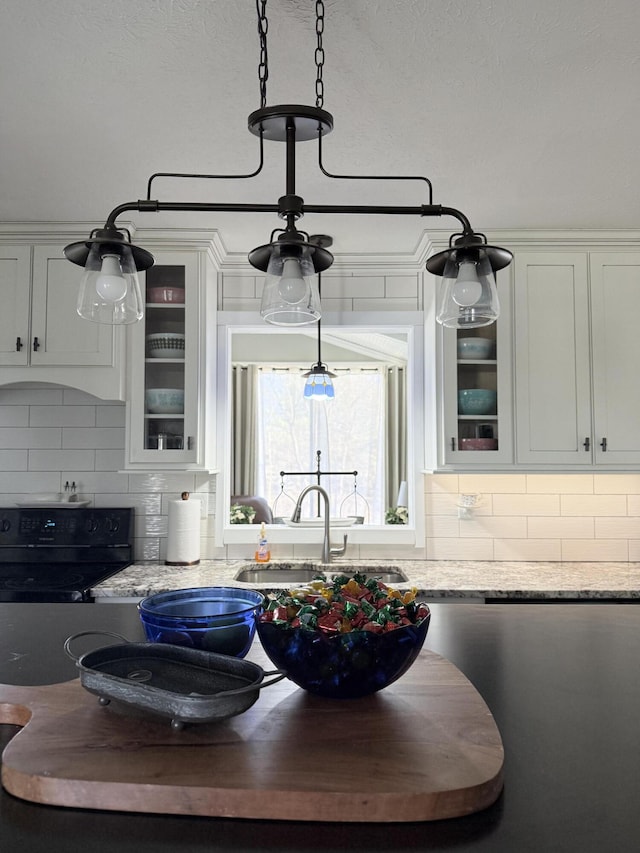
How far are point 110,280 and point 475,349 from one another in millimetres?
2072

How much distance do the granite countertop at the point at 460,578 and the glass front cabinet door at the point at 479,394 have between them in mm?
502

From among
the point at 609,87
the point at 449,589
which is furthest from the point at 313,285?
the point at 449,589

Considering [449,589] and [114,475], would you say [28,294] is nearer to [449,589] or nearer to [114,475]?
[114,475]

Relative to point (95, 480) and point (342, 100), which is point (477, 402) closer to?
point (342, 100)

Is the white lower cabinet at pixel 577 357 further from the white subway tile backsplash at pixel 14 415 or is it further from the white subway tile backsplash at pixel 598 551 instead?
the white subway tile backsplash at pixel 14 415

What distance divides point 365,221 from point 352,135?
0.76 metres

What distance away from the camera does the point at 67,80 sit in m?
1.84

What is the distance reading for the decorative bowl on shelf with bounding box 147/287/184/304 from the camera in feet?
9.86

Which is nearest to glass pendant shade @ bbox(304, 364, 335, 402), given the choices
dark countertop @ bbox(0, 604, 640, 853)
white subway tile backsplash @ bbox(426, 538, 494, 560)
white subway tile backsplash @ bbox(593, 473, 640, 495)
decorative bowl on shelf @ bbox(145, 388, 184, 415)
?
decorative bowl on shelf @ bbox(145, 388, 184, 415)

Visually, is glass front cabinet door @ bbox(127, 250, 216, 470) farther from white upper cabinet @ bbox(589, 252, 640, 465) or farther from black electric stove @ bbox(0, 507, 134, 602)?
white upper cabinet @ bbox(589, 252, 640, 465)

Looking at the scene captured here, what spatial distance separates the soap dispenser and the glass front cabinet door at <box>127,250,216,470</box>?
17.2 inches

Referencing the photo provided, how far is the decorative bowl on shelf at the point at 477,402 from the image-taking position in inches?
116

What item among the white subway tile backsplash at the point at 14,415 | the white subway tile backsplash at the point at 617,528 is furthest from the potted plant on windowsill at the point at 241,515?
the white subway tile backsplash at the point at 617,528

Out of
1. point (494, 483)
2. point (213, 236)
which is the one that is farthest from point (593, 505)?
point (213, 236)
